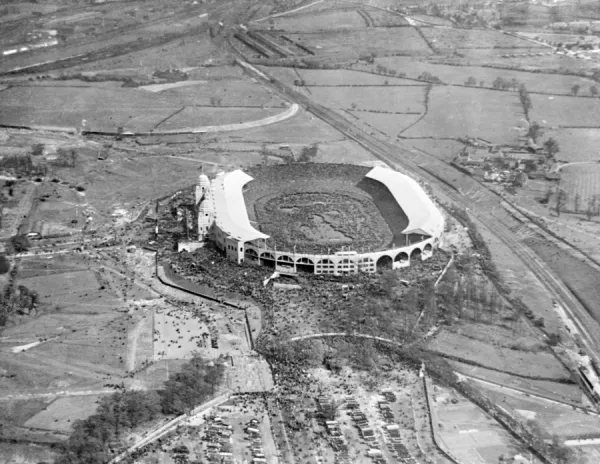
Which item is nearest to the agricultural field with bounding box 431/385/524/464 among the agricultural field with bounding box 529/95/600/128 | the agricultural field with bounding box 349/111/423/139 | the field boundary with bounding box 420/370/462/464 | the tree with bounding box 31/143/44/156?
the field boundary with bounding box 420/370/462/464

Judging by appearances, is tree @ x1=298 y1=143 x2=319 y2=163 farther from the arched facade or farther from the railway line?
the arched facade

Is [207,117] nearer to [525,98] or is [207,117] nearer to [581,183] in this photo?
[525,98]

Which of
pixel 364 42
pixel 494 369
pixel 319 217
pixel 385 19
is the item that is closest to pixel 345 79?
pixel 364 42

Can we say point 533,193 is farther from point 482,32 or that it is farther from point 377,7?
point 377,7

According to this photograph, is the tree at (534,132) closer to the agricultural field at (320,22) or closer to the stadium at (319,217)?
the stadium at (319,217)

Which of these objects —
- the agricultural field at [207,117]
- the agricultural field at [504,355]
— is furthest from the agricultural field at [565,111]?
the agricultural field at [504,355]

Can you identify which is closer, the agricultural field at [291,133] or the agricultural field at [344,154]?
the agricultural field at [344,154]
